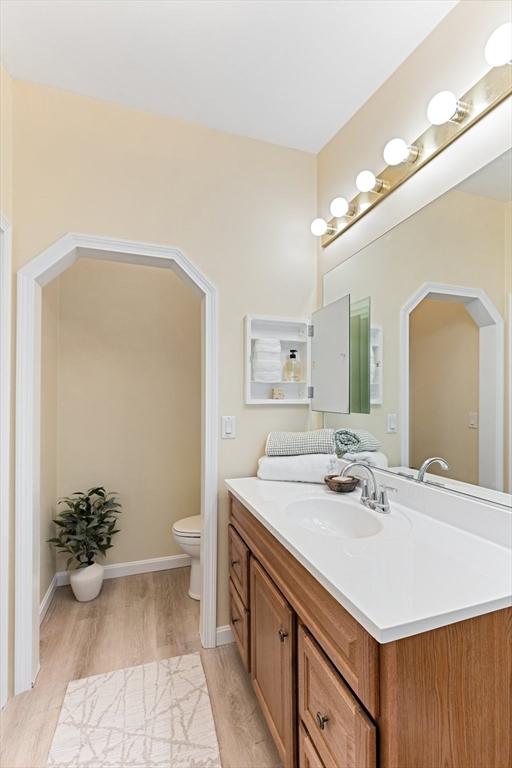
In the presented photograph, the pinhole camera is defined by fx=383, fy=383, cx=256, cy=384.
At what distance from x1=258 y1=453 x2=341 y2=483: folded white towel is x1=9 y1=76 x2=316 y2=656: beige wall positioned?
20 centimetres

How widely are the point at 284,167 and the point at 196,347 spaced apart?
1.39 meters

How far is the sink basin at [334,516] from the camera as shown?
4.61ft

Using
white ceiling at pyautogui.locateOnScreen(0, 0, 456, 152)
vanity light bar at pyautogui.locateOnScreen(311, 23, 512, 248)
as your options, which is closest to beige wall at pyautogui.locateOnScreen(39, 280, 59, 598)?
white ceiling at pyautogui.locateOnScreen(0, 0, 456, 152)

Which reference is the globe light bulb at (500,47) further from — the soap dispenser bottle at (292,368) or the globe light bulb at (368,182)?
the soap dispenser bottle at (292,368)

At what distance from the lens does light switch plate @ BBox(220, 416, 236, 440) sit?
2.02 m

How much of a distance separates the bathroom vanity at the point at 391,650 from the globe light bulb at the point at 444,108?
4.43ft

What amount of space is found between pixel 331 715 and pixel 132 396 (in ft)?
7.48

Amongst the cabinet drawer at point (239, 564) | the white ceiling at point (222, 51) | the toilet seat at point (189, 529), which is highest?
the white ceiling at point (222, 51)

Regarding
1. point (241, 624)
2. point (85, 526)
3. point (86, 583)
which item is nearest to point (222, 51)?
point (241, 624)

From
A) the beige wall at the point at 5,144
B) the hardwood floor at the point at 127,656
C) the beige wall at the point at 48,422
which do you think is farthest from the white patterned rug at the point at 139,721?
the beige wall at the point at 5,144

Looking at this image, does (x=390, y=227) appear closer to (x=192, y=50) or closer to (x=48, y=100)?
(x=192, y=50)

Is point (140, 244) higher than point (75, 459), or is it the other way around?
point (140, 244)

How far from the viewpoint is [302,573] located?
1.09 meters

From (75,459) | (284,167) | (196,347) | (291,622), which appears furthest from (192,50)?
(75,459)
